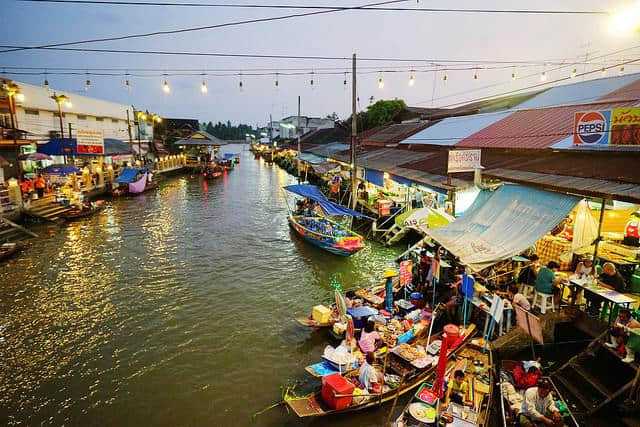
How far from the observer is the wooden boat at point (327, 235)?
1883 cm

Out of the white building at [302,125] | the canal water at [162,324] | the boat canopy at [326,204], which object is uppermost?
the white building at [302,125]

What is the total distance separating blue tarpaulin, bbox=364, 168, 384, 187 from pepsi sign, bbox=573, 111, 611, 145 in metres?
13.3

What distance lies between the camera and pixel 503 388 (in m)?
8.13

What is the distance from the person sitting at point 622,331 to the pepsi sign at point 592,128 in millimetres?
5711

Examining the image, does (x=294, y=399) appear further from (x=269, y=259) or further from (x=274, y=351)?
(x=269, y=259)

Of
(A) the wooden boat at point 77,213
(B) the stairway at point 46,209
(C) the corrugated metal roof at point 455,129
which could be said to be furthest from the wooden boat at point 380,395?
(A) the wooden boat at point 77,213

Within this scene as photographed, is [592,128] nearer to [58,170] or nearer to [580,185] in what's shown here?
[580,185]

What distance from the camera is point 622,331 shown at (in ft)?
26.0

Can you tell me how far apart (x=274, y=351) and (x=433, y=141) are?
18179mm

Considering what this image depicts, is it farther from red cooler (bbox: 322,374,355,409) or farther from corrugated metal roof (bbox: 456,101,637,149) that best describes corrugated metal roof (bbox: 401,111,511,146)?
red cooler (bbox: 322,374,355,409)

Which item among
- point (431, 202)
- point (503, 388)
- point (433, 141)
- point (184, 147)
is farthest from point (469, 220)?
point (184, 147)

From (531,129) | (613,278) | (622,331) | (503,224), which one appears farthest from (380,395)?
(531,129)

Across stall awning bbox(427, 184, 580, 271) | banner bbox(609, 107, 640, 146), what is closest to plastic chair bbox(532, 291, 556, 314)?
stall awning bbox(427, 184, 580, 271)

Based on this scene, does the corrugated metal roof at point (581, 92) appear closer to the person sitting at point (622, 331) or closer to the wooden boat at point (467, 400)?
the person sitting at point (622, 331)
